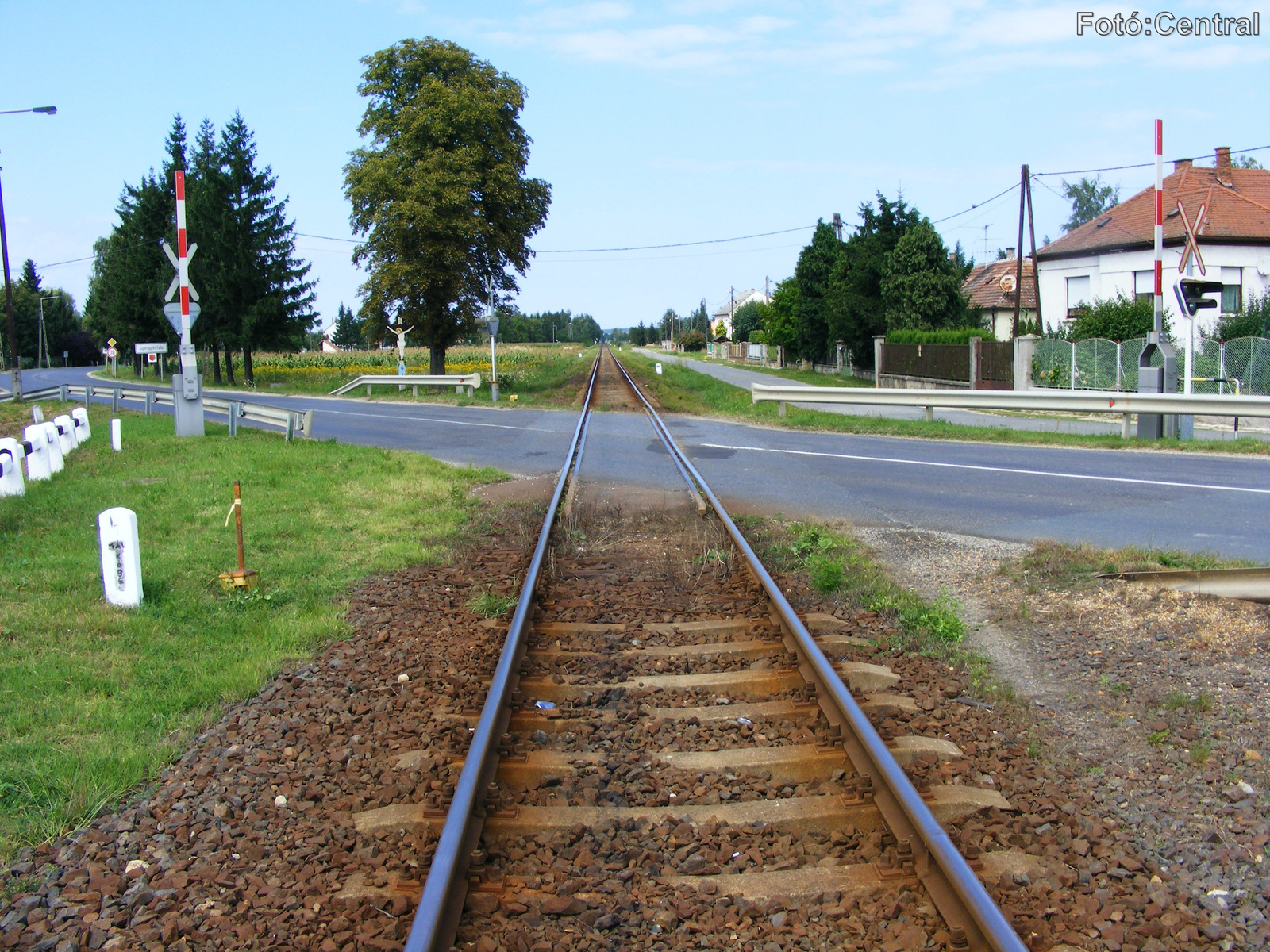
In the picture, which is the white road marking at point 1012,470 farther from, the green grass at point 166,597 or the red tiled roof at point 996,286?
the red tiled roof at point 996,286

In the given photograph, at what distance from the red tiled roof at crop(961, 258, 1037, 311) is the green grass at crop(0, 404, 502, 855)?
1679 inches

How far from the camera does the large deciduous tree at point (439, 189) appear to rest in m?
38.7

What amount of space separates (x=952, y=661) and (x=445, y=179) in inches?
1395

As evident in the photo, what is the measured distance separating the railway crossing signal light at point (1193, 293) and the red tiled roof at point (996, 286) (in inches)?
1263

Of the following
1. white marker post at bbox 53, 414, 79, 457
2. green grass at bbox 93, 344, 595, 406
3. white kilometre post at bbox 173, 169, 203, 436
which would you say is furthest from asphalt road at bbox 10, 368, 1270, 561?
green grass at bbox 93, 344, 595, 406

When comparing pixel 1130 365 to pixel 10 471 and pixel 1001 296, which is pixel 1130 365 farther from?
pixel 10 471

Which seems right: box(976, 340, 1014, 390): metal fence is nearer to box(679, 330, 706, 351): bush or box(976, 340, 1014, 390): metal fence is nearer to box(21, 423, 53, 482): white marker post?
box(21, 423, 53, 482): white marker post

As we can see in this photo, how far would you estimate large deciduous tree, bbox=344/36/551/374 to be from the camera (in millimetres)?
38656

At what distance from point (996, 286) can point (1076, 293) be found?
1174 centimetres

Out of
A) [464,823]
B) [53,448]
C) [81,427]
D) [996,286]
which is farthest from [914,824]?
[996,286]

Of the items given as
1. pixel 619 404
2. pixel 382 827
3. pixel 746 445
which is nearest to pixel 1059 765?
pixel 382 827

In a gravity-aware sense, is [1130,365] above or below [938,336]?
below

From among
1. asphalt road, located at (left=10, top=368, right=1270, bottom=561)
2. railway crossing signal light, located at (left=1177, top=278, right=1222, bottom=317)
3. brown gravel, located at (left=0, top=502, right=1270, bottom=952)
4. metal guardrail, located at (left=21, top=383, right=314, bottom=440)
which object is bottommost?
brown gravel, located at (left=0, top=502, right=1270, bottom=952)

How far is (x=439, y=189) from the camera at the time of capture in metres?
37.9
